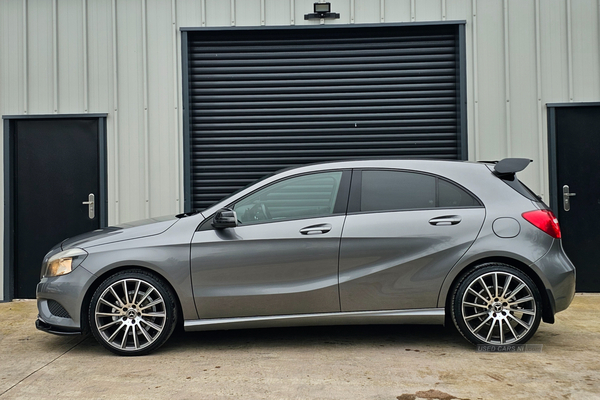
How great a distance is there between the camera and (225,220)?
4.87 m

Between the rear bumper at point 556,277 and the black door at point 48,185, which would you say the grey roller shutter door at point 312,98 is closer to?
the black door at point 48,185

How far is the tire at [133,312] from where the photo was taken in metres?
4.88

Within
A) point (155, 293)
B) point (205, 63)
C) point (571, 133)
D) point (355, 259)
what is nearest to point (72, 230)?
point (205, 63)

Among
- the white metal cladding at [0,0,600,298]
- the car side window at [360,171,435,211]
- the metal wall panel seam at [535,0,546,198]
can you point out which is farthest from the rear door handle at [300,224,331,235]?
the metal wall panel seam at [535,0,546,198]

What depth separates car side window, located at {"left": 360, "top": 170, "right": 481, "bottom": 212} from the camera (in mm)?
5047

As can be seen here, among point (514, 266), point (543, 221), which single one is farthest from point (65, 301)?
point (543, 221)

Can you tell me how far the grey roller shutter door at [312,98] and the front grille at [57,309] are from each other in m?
2.94

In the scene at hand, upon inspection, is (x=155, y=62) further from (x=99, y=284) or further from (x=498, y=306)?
(x=498, y=306)

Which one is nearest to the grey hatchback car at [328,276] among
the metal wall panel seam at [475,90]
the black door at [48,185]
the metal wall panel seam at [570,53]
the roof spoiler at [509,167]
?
the roof spoiler at [509,167]

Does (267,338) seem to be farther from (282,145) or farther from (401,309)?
(282,145)

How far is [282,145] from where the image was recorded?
7.84 metres

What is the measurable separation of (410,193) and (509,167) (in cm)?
88

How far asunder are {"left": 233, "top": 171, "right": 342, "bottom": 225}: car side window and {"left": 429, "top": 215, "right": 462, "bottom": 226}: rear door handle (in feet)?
2.82

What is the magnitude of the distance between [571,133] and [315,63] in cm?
345
